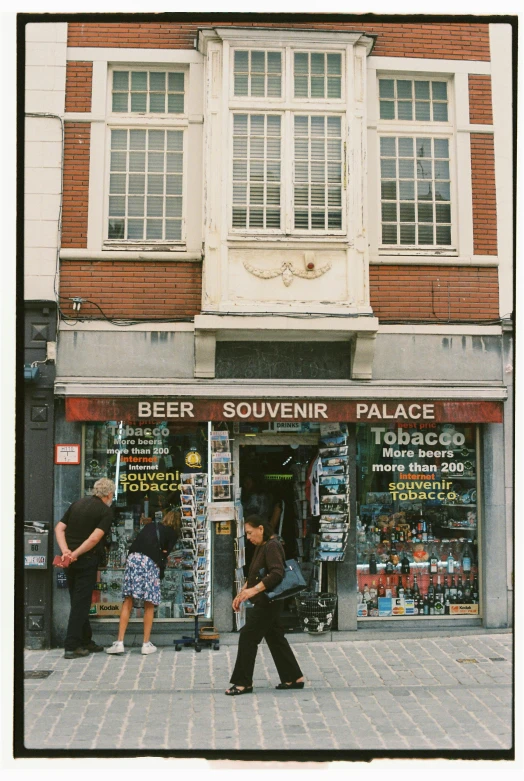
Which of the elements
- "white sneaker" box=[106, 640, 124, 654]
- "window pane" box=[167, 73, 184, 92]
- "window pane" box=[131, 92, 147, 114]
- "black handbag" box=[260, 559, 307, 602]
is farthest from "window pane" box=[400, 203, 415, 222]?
"white sneaker" box=[106, 640, 124, 654]

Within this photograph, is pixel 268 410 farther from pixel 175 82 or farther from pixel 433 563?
pixel 175 82

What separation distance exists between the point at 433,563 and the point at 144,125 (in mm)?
6861

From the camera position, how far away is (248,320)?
10289 mm

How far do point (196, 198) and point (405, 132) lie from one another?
2947mm

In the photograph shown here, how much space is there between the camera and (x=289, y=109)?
1072cm

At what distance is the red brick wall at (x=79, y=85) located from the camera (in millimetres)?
10789

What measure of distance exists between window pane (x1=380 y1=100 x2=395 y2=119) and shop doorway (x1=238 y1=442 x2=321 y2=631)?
445 cm

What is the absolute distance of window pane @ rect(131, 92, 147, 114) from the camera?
11.0 m

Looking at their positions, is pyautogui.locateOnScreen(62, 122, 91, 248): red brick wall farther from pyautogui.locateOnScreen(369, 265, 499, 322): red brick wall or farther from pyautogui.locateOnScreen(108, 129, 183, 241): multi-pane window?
pyautogui.locateOnScreen(369, 265, 499, 322): red brick wall

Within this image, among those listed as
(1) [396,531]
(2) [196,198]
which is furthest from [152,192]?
(1) [396,531]

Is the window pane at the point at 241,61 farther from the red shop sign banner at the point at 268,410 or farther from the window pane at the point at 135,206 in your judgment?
the red shop sign banner at the point at 268,410

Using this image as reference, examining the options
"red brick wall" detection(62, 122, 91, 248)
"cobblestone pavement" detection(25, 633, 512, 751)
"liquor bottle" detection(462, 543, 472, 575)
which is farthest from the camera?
"liquor bottle" detection(462, 543, 472, 575)

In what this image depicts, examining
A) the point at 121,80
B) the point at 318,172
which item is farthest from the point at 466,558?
the point at 121,80

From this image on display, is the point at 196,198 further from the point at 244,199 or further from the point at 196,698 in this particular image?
the point at 196,698
